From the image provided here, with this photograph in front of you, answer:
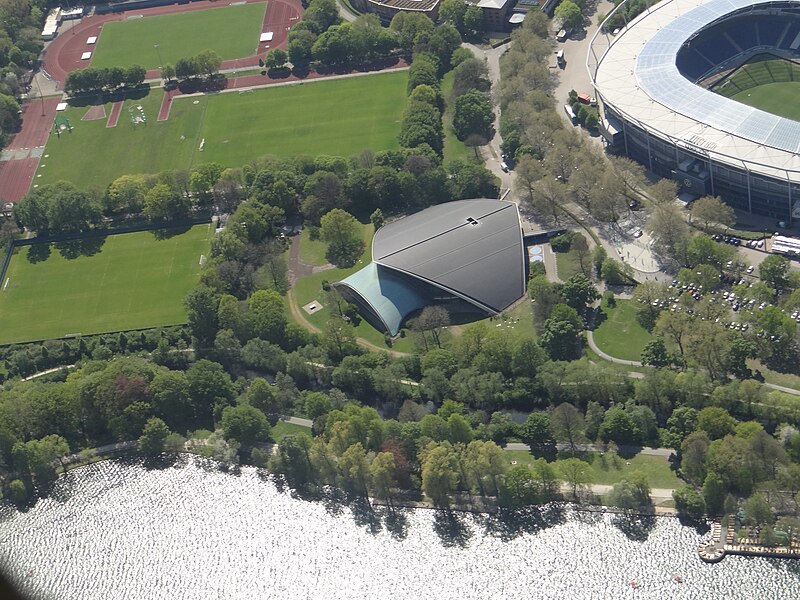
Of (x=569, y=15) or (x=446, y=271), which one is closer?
(x=446, y=271)

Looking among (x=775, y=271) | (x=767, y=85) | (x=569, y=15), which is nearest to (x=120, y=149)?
(x=569, y=15)

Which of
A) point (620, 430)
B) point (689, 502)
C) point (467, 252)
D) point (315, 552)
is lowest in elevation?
point (315, 552)

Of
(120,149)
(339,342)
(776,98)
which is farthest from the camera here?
(120,149)

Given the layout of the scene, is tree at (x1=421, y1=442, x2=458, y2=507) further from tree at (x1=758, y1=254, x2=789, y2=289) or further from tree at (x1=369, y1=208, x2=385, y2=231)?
tree at (x1=369, y1=208, x2=385, y2=231)

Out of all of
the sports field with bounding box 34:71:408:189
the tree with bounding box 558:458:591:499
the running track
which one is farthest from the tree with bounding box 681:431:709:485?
the running track

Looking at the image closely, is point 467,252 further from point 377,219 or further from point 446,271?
point 377,219

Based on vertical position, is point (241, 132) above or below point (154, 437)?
below

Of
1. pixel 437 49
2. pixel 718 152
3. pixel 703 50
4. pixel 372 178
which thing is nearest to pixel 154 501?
pixel 372 178

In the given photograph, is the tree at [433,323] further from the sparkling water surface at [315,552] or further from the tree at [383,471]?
the sparkling water surface at [315,552]
